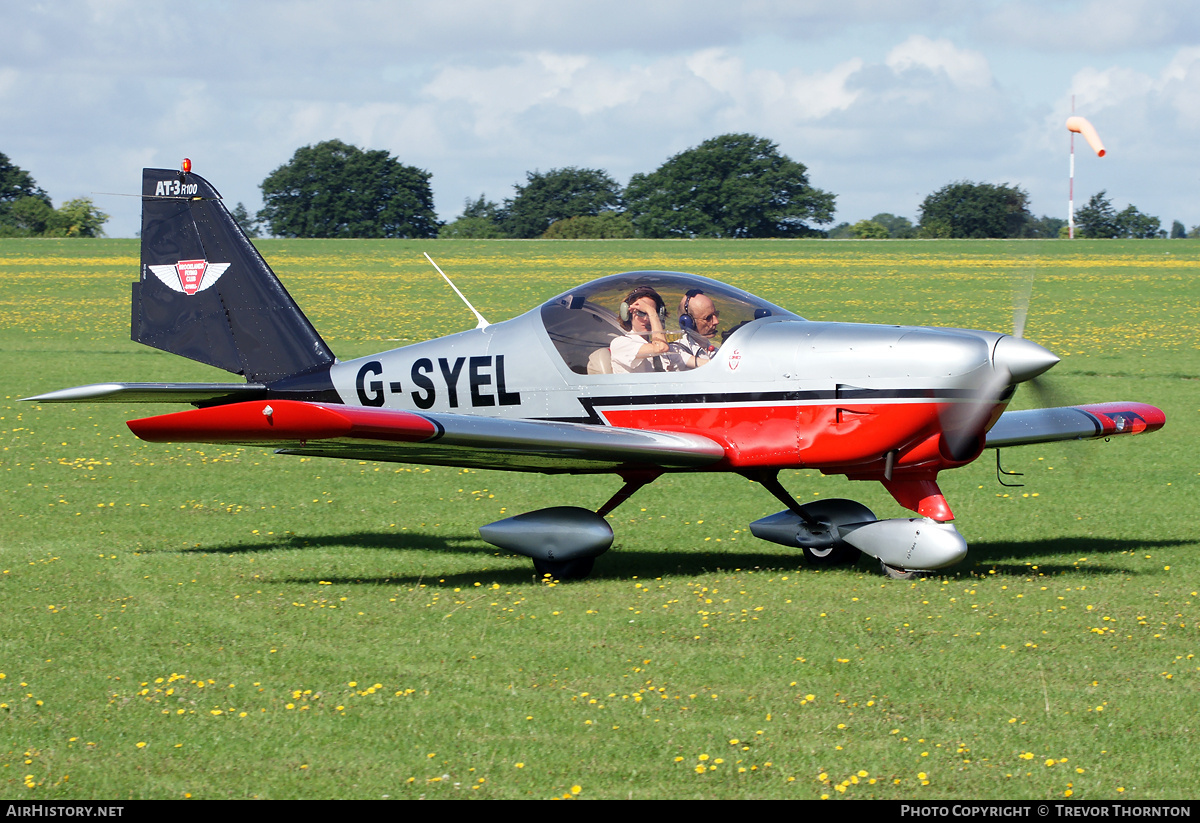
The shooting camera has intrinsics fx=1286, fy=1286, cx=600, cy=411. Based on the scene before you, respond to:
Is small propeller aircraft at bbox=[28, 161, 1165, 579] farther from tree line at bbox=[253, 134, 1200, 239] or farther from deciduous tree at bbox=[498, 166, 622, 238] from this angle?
deciduous tree at bbox=[498, 166, 622, 238]

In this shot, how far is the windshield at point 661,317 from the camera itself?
32.2 feet

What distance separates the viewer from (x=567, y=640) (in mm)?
7898

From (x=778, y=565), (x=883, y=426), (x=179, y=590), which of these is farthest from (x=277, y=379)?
(x=883, y=426)

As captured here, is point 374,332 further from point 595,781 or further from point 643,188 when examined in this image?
point 643,188

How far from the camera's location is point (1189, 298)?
4356 cm

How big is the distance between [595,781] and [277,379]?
24.5 feet

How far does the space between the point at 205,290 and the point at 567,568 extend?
16.3 feet

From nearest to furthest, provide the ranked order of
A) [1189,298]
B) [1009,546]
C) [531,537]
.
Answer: [531,537], [1009,546], [1189,298]

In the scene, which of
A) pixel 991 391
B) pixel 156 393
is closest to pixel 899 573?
pixel 991 391

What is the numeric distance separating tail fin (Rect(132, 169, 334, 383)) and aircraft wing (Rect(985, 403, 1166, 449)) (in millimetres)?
6273

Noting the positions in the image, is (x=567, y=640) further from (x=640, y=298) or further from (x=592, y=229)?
(x=592, y=229)

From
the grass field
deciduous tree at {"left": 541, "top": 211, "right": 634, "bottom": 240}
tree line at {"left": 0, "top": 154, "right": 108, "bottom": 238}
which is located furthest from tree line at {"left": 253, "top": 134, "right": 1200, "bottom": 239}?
the grass field

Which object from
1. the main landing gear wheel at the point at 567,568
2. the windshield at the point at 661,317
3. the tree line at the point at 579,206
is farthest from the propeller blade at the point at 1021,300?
the tree line at the point at 579,206

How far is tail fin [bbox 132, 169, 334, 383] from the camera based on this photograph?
12.2 metres
